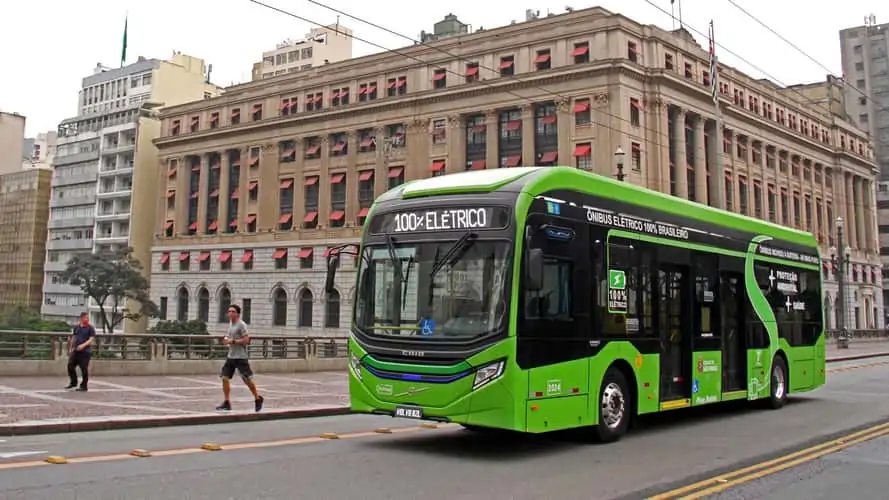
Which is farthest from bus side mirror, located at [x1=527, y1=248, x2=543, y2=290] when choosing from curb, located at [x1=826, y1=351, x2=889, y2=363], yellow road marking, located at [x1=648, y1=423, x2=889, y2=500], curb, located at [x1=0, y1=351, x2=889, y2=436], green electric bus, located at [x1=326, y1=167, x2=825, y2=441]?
curb, located at [x1=826, y1=351, x2=889, y2=363]

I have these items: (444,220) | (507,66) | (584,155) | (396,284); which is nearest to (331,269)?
(396,284)

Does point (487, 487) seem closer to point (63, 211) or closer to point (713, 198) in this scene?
point (713, 198)

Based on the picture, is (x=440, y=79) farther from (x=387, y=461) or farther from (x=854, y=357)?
(x=387, y=461)

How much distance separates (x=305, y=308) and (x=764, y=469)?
215 ft

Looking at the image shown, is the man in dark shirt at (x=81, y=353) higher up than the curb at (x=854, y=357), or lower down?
higher up

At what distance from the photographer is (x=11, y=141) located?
115750 millimetres

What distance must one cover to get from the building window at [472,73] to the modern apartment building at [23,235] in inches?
2778

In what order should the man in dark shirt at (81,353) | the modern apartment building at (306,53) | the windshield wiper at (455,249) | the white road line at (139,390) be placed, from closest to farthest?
the windshield wiper at (455,249), the white road line at (139,390), the man in dark shirt at (81,353), the modern apartment building at (306,53)

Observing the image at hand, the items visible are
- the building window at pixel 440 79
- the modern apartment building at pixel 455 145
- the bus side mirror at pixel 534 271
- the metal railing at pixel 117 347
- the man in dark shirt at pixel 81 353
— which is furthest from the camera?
the building window at pixel 440 79

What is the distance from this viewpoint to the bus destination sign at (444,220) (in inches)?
369

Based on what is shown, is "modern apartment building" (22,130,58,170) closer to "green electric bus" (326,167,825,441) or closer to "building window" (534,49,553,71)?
"building window" (534,49,553,71)

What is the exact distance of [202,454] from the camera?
908 cm

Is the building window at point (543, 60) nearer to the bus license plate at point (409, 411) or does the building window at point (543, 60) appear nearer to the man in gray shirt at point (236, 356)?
the man in gray shirt at point (236, 356)

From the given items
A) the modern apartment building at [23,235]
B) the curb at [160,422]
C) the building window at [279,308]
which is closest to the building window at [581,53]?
the building window at [279,308]
